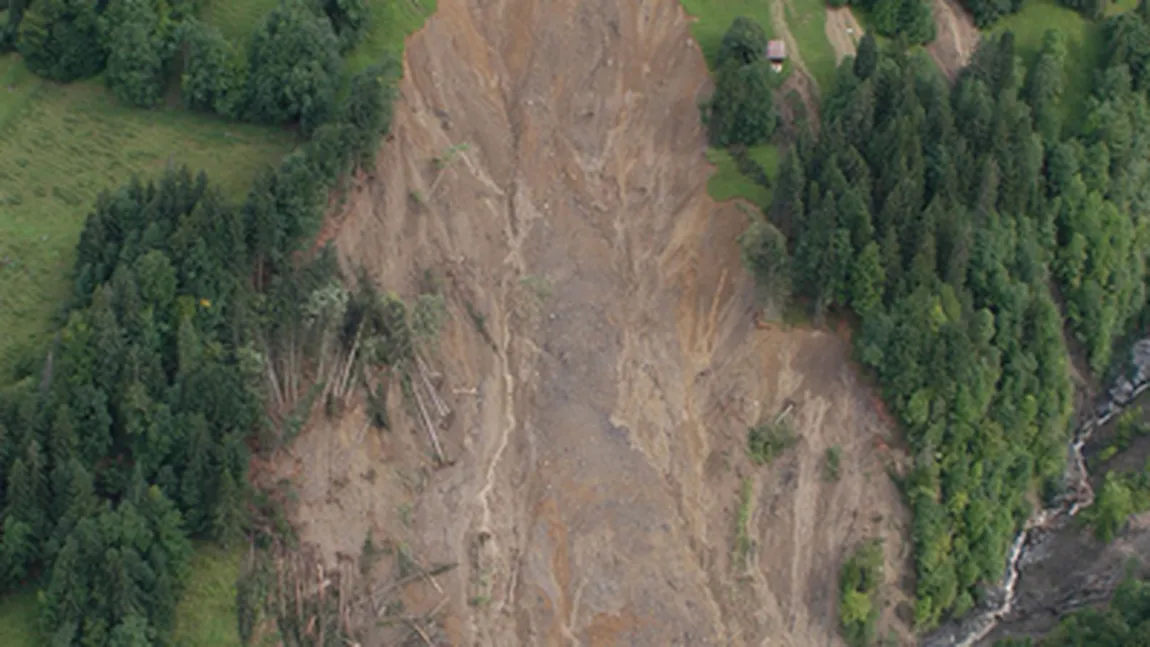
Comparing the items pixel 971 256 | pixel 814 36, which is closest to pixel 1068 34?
pixel 814 36

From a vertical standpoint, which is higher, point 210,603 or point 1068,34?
point 1068,34

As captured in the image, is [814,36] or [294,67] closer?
[294,67]

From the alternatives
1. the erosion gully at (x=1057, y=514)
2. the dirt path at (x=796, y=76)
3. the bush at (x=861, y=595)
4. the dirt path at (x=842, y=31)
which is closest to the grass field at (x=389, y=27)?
the dirt path at (x=796, y=76)

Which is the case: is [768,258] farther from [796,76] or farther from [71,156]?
[71,156]

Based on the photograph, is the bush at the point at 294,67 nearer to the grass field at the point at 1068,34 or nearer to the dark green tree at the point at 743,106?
the dark green tree at the point at 743,106

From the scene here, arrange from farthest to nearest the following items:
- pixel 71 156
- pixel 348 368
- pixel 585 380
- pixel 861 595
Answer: pixel 71 156 → pixel 585 380 → pixel 348 368 → pixel 861 595

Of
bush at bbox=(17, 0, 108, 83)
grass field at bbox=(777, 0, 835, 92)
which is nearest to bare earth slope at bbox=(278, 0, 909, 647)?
grass field at bbox=(777, 0, 835, 92)
